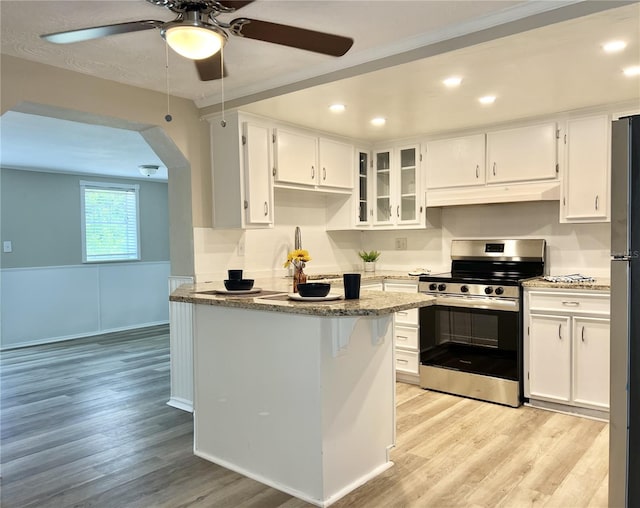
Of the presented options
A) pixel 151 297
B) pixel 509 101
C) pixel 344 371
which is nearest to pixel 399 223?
pixel 509 101

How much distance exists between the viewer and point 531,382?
11.5ft

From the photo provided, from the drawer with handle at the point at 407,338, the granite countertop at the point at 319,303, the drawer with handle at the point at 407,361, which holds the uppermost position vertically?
the granite countertop at the point at 319,303

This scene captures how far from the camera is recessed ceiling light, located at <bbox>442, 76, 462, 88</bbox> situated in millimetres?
2816

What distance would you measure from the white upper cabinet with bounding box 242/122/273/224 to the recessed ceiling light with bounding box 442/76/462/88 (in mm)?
1430

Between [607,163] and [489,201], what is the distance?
2.82 feet

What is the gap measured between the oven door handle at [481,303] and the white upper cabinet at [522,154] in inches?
39.9

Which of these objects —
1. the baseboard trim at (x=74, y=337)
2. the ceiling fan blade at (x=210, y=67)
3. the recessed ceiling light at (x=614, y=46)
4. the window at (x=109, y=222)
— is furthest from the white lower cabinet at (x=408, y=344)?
the window at (x=109, y=222)

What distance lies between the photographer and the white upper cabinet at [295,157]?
12.4 ft

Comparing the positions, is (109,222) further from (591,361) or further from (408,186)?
(591,361)

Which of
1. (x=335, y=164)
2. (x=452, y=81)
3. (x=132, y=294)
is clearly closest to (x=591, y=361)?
(x=452, y=81)

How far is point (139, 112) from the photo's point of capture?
329 cm

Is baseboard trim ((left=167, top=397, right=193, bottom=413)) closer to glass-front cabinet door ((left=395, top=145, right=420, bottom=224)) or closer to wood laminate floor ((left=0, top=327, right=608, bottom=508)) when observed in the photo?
wood laminate floor ((left=0, top=327, right=608, bottom=508))

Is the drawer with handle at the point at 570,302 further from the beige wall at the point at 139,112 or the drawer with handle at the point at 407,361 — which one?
the beige wall at the point at 139,112

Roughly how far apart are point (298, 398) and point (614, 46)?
2.33 meters
